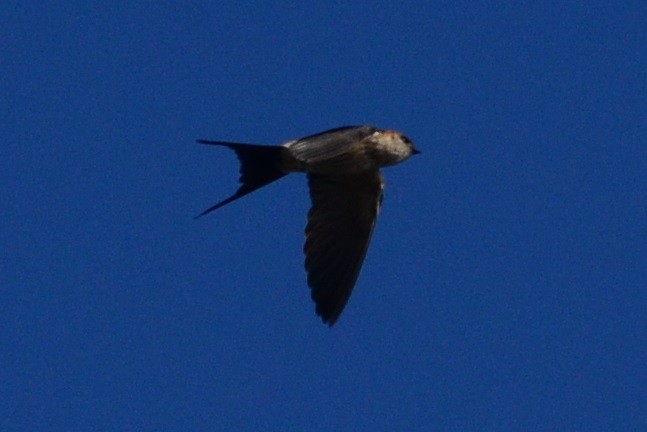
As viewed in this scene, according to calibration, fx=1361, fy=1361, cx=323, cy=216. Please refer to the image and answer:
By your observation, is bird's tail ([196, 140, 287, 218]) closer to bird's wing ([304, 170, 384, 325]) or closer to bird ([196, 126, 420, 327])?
bird ([196, 126, 420, 327])

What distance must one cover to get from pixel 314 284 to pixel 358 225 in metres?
0.50

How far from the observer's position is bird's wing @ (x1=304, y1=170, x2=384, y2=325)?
302 inches

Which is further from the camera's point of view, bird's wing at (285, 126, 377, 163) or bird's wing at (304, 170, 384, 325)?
bird's wing at (304, 170, 384, 325)

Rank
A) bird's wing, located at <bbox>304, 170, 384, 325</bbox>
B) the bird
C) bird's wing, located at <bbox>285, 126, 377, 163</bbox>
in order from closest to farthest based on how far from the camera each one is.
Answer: bird's wing, located at <bbox>285, 126, 377, 163</bbox>
the bird
bird's wing, located at <bbox>304, 170, 384, 325</bbox>

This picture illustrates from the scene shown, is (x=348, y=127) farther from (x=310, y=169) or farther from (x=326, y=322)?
(x=326, y=322)

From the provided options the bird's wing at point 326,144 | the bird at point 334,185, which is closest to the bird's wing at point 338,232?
the bird at point 334,185

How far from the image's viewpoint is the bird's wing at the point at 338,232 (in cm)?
767

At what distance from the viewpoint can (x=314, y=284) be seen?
25.2 feet

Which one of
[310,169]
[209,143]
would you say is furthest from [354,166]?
[209,143]

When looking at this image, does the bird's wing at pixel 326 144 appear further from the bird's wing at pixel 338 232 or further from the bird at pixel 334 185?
the bird's wing at pixel 338 232

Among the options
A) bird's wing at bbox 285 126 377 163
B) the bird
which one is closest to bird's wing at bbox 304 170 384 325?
the bird

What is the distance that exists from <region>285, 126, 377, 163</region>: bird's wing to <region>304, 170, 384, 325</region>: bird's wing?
0.58 m

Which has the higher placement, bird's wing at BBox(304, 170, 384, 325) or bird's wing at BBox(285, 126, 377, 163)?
bird's wing at BBox(285, 126, 377, 163)

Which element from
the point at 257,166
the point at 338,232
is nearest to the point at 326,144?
the point at 257,166
